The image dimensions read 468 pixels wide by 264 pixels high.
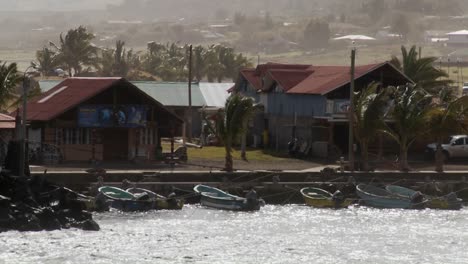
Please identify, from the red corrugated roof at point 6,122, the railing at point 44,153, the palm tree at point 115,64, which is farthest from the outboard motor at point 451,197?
the palm tree at point 115,64

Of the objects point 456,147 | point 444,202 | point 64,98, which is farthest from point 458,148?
point 64,98

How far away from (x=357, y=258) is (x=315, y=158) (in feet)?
94.7

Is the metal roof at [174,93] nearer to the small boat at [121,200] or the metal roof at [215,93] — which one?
the metal roof at [215,93]

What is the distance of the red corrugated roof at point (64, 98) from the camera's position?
78.6 m

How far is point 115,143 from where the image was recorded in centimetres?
8050

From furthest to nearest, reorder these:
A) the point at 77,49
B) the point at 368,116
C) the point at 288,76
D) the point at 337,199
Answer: the point at 77,49, the point at 288,76, the point at 368,116, the point at 337,199

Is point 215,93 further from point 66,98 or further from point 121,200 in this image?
point 121,200

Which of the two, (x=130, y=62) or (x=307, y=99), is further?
(x=130, y=62)

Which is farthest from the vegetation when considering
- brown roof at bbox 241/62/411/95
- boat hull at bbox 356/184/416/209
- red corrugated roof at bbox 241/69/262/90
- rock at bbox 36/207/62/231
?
rock at bbox 36/207/62/231

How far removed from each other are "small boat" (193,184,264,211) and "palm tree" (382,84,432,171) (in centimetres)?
1086

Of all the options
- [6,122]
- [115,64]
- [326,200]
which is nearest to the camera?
[326,200]

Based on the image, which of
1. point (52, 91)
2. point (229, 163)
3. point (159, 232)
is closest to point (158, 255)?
point (159, 232)

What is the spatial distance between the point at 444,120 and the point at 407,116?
1979 mm

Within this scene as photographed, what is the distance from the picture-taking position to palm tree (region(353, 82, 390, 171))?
251 feet
